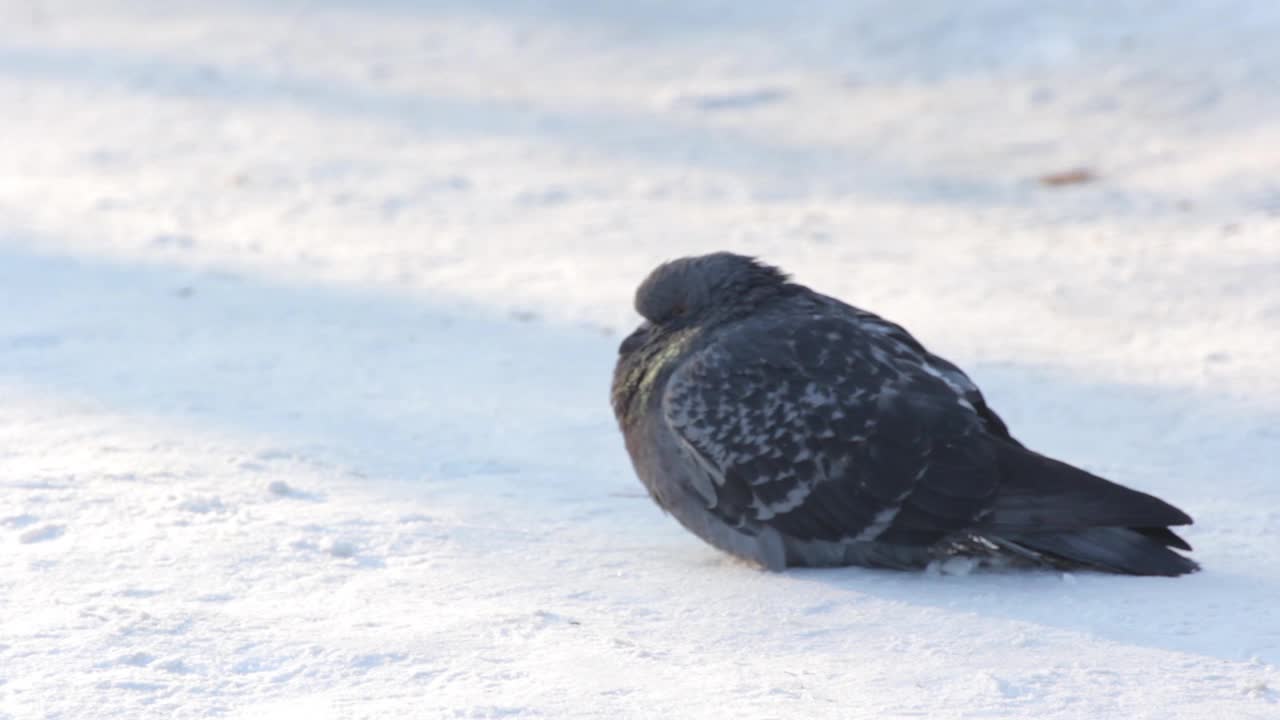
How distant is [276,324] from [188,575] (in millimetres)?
2506

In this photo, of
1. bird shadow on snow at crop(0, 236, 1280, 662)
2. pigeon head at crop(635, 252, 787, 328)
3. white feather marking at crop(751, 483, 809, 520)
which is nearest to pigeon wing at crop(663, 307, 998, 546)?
white feather marking at crop(751, 483, 809, 520)

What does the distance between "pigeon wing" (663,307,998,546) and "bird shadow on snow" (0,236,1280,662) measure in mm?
150

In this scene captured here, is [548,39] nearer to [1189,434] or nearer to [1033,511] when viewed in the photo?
[1189,434]

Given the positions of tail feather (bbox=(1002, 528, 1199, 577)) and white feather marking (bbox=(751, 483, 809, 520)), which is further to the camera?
white feather marking (bbox=(751, 483, 809, 520))

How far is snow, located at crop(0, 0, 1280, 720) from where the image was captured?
325 cm

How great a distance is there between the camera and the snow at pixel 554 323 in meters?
3.25

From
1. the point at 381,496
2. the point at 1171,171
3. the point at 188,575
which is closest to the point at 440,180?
the point at 1171,171

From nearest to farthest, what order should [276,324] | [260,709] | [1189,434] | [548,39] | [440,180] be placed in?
[260,709], [1189,434], [276,324], [440,180], [548,39]

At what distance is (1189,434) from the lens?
4797mm

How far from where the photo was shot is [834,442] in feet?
12.7

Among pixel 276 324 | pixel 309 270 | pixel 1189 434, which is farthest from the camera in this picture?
pixel 309 270

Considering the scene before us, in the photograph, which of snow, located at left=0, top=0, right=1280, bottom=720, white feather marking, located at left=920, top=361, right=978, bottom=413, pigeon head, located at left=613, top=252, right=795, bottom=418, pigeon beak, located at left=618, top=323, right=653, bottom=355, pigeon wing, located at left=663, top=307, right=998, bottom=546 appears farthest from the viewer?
pigeon beak, located at left=618, top=323, right=653, bottom=355

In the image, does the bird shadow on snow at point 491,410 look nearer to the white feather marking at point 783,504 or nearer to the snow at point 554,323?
the snow at point 554,323

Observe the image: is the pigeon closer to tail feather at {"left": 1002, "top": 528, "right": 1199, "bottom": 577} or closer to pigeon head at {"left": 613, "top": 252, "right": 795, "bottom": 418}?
tail feather at {"left": 1002, "top": 528, "right": 1199, "bottom": 577}
